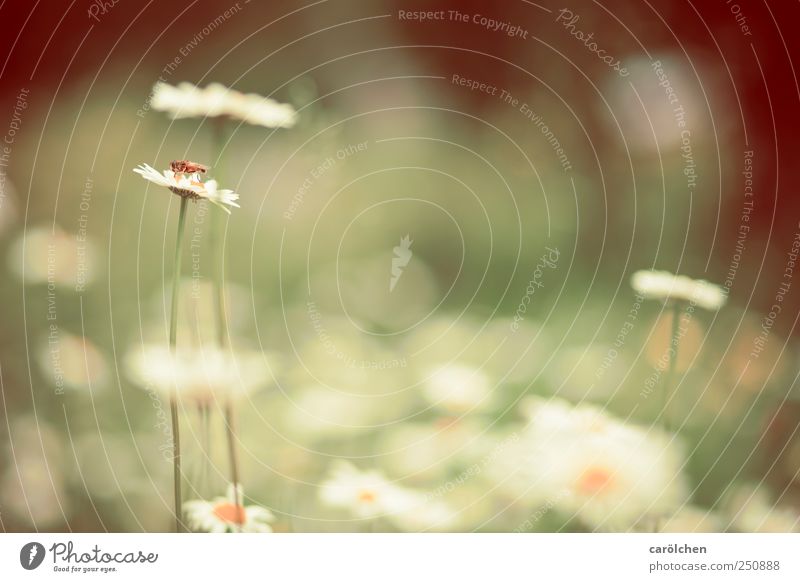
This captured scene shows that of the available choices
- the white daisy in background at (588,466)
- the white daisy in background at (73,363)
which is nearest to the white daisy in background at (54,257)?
the white daisy in background at (73,363)

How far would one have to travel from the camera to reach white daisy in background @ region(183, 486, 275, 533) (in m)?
0.63

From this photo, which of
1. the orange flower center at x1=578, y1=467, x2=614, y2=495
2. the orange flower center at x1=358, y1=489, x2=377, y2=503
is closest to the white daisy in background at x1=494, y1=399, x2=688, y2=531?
the orange flower center at x1=578, y1=467, x2=614, y2=495

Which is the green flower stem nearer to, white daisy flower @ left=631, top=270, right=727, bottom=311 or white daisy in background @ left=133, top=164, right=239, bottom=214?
white daisy in background @ left=133, top=164, right=239, bottom=214

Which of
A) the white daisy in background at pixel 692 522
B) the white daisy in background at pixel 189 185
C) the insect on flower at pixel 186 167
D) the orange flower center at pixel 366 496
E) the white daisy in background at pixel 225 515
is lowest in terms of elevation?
the white daisy in background at pixel 692 522

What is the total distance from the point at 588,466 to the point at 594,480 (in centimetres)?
1

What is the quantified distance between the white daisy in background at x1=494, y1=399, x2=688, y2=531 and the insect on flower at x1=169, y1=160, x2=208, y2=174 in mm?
370

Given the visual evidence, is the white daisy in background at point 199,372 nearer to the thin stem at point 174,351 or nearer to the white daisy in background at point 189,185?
the thin stem at point 174,351

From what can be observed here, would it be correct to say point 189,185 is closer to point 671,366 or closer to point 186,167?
point 186,167

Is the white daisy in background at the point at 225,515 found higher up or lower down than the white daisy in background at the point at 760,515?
higher up

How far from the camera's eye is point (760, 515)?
652 mm

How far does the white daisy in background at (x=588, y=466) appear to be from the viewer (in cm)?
65

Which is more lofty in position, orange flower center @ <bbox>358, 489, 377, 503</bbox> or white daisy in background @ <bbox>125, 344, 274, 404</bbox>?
white daisy in background @ <bbox>125, 344, 274, 404</bbox>

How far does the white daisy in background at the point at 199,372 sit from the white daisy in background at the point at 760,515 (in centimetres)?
46
